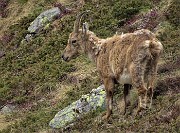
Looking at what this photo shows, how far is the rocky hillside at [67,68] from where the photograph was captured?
13.9 metres

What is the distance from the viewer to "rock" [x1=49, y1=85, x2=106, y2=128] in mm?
16734

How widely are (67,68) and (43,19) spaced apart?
6870 mm

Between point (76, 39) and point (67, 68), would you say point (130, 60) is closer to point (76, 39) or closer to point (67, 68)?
point (76, 39)

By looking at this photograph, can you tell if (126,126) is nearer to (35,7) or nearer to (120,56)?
(120,56)

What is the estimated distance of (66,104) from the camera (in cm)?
1966

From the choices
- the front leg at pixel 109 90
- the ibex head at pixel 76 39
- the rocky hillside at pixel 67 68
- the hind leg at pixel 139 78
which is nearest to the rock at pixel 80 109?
the rocky hillside at pixel 67 68

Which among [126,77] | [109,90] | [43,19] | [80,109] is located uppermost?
[126,77]

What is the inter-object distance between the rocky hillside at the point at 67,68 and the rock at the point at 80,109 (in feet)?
1.28

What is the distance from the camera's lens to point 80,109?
17.0m

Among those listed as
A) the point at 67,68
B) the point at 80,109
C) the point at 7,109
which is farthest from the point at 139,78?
the point at 67,68

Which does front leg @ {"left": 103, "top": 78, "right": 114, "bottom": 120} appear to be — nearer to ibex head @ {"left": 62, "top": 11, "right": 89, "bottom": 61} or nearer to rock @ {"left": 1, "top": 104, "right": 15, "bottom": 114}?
ibex head @ {"left": 62, "top": 11, "right": 89, "bottom": 61}

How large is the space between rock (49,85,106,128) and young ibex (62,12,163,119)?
2.14 metres

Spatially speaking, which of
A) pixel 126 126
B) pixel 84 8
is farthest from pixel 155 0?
pixel 126 126

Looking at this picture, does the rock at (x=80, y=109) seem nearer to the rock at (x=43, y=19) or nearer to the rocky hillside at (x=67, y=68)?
the rocky hillside at (x=67, y=68)
